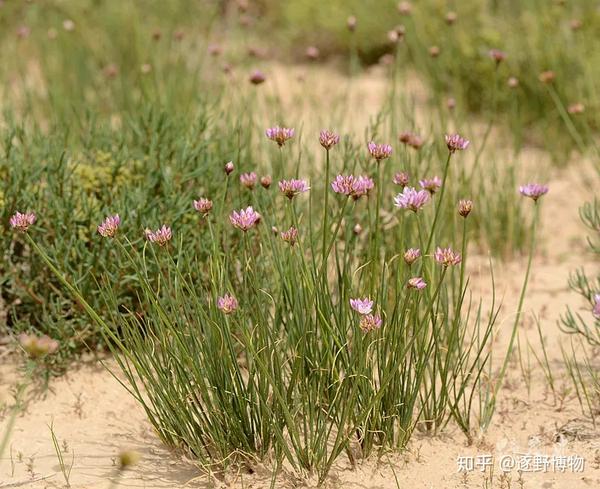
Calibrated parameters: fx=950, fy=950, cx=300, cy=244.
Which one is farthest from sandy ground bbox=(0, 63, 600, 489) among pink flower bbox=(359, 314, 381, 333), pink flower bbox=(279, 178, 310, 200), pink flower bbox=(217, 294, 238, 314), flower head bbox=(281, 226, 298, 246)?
pink flower bbox=(279, 178, 310, 200)

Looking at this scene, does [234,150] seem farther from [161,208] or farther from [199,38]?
[199,38]

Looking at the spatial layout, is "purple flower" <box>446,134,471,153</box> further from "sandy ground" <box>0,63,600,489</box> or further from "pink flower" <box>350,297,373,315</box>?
"sandy ground" <box>0,63,600,489</box>

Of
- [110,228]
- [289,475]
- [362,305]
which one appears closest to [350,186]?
[362,305]

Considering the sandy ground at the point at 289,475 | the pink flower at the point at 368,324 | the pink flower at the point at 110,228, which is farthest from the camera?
the sandy ground at the point at 289,475

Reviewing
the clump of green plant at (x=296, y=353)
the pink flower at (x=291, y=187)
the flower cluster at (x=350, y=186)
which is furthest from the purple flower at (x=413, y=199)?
the pink flower at (x=291, y=187)

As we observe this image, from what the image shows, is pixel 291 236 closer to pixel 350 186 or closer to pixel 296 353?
pixel 350 186

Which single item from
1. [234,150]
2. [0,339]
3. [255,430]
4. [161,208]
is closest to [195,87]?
[234,150]

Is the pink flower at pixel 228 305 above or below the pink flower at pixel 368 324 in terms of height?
above

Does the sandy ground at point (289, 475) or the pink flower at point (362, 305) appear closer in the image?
the pink flower at point (362, 305)

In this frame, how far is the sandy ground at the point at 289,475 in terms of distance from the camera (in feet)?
8.86

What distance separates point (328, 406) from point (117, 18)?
440 cm

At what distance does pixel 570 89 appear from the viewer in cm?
529

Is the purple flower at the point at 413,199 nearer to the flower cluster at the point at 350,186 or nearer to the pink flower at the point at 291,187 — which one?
the flower cluster at the point at 350,186

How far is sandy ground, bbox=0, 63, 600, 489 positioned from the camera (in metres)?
2.70
